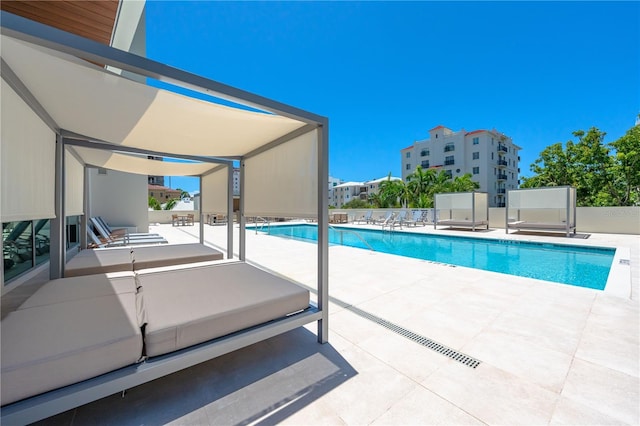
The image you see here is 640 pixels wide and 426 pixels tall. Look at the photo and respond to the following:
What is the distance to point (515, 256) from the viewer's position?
8727mm

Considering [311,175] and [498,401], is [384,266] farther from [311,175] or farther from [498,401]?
[498,401]

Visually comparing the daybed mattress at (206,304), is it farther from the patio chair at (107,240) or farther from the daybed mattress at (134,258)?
the patio chair at (107,240)

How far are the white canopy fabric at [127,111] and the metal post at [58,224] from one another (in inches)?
16.0

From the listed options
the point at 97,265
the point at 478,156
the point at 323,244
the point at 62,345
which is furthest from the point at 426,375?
the point at 478,156

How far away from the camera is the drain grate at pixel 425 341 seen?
2.43 meters

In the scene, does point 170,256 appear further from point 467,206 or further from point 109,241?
point 467,206

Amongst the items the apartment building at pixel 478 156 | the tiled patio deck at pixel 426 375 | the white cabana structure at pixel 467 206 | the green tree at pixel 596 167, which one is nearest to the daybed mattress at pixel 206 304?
the tiled patio deck at pixel 426 375

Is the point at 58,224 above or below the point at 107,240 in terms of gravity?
above

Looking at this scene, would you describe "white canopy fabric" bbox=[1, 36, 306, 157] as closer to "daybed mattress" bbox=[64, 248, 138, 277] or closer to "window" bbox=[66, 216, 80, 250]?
"daybed mattress" bbox=[64, 248, 138, 277]

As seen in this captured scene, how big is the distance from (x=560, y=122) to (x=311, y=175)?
45.3 metres

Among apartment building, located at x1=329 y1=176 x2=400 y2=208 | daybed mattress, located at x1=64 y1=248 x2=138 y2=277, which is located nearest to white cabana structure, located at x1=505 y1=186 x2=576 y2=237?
daybed mattress, located at x1=64 y1=248 x2=138 y2=277

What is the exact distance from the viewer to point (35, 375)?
147 centimetres

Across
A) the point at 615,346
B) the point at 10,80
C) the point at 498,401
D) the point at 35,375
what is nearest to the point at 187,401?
the point at 35,375

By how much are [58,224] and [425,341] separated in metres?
5.11
